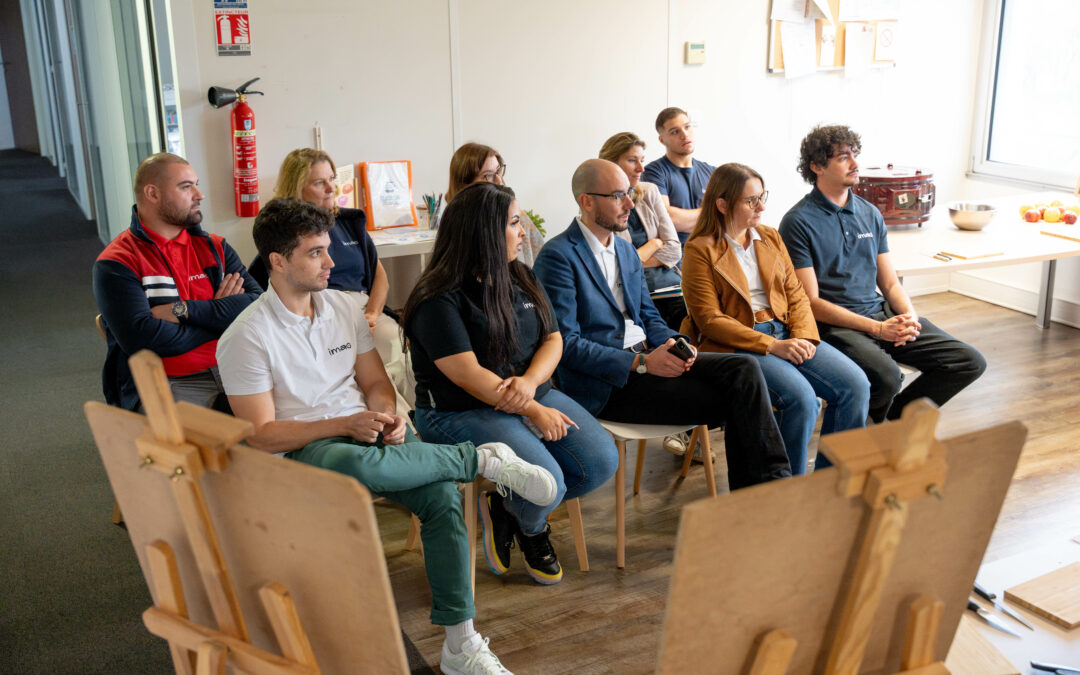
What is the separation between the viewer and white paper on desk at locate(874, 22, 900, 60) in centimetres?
526

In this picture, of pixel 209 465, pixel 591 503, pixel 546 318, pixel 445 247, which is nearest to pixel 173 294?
pixel 445 247

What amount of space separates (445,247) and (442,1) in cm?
216

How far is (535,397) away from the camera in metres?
2.66

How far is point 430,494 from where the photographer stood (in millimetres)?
2242

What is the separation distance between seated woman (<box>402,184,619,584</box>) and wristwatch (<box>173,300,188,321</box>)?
724 mm

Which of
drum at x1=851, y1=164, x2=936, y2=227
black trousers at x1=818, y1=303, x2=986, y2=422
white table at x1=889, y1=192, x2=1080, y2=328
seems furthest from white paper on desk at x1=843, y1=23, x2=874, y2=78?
black trousers at x1=818, y1=303, x2=986, y2=422

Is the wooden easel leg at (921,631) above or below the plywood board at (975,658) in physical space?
above

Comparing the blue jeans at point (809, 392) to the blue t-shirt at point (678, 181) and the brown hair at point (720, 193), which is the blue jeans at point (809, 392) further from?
the blue t-shirt at point (678, 181)

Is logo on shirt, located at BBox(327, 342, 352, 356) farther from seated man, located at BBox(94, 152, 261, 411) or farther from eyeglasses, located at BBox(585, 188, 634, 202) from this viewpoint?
eyeglasses, located at BBox(585, 188, 634, 202)

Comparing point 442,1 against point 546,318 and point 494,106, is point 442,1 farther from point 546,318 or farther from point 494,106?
point 546,318

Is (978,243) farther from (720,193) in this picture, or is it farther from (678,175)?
(720,193)

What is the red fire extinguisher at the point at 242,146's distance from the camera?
3.90 m

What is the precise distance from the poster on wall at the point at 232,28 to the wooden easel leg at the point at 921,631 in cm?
358

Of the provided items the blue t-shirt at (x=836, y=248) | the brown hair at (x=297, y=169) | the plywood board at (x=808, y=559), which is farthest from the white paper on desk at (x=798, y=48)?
the plywood board at (x=808, y=559)
